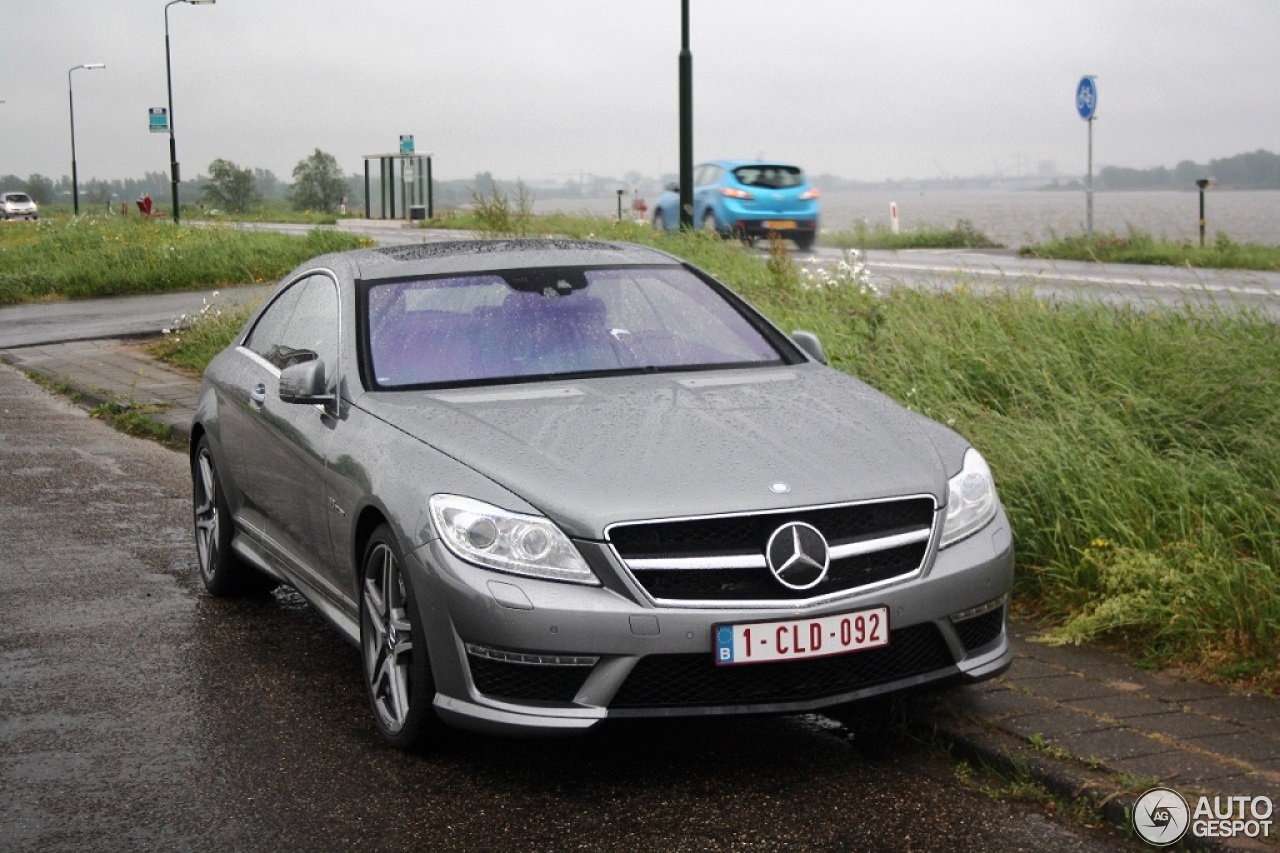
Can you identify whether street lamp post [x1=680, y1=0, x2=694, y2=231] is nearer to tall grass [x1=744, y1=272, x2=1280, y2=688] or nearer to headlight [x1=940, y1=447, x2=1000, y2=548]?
tall grass [x1=744, y1=272, x2=1280, y2=688]

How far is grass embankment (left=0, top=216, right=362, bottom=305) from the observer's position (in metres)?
25.2

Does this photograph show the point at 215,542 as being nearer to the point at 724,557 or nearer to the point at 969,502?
the point at 724,557

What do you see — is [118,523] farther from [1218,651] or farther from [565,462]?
[1218,651]

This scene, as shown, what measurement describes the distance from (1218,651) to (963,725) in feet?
3.31

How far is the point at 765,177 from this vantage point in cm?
3014

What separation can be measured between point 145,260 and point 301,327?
68.3 feet

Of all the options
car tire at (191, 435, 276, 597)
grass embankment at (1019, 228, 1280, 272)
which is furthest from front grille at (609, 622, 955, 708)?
grass embankment at (1019, 228, 1280, 272)

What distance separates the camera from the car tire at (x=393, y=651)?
4.55m

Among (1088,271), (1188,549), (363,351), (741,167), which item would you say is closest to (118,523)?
(363,351)

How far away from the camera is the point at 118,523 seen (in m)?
8.49

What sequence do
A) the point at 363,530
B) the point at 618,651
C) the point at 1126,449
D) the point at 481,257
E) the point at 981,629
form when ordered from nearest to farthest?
the point at 618,651 < the point at 981,629 < the point at 363,530 < the point at 481,257 < the point at 1126,449

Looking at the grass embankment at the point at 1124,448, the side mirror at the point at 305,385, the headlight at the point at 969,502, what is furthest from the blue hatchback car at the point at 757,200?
the headlight at the point at 969,502

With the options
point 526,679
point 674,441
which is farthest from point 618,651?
point 674,441

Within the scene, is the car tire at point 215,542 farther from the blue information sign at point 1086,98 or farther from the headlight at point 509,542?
the blue information sign at point 1086,98
